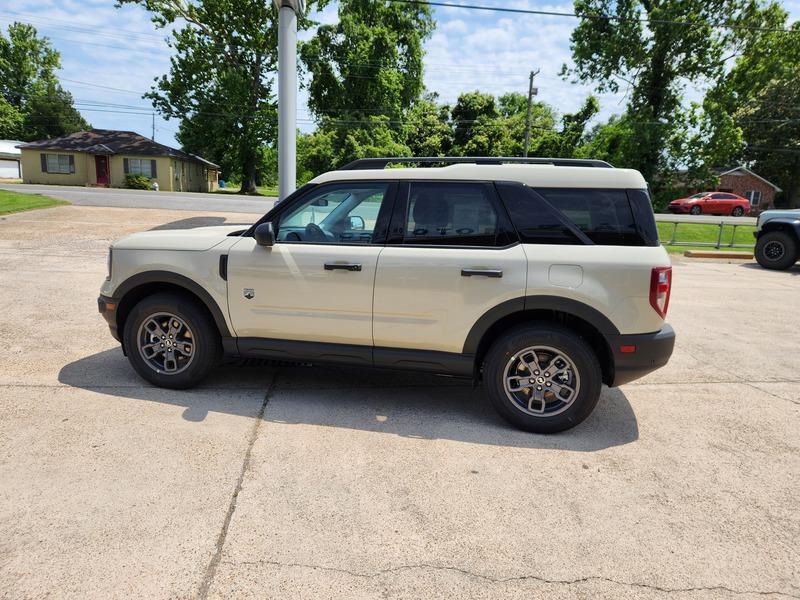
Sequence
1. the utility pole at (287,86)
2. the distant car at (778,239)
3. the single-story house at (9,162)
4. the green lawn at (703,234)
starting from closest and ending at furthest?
1. the utility pole at (287,86)
2. the distant car at (778,239)
3. the green lawn at (703,234)
4. the single-story house at (9,162)

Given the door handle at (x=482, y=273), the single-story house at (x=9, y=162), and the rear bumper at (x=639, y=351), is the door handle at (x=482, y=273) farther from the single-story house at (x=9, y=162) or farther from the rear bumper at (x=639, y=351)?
the single-story house at (x=9, y=162)

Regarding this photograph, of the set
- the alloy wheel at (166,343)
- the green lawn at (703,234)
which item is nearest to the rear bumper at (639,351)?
the alloy wheel at (166,343)

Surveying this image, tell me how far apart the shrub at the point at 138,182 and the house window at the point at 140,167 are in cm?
172

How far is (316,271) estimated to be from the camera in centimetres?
399

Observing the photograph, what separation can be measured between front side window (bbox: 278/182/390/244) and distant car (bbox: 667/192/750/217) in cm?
3545

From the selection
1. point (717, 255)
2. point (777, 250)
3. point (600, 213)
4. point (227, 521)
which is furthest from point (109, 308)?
point (717, 255)

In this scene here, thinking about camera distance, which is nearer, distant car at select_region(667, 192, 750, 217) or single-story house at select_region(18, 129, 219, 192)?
distant car at select_region(667, 192, 750, 217)

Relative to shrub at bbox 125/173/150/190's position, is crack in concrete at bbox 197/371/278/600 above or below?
below

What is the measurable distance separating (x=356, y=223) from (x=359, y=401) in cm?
141

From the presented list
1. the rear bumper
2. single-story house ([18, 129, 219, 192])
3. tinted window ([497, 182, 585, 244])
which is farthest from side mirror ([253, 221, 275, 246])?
single-story house ([18, 129, 219, 192])

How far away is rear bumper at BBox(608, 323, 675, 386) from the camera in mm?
3635

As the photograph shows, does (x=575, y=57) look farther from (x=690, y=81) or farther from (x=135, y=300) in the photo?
(x=135, y=300)

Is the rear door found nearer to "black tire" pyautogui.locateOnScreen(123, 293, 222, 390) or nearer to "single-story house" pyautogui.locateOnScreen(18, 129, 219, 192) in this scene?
"black tire" pyautogui.locateOnScreen(123, 293, 222, 390)

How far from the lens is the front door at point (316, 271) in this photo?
396 cm
